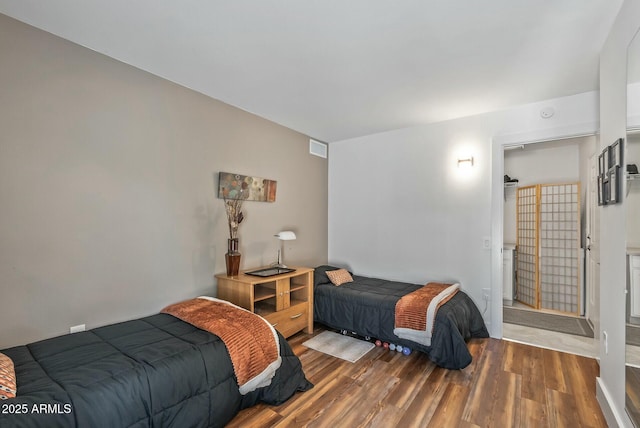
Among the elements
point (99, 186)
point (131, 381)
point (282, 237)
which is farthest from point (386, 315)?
point (99, 186)

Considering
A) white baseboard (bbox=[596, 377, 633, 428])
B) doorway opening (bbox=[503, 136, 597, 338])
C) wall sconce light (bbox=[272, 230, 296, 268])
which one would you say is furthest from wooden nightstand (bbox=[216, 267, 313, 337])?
doorway opening (bbox=[503, 136, 597, 338])

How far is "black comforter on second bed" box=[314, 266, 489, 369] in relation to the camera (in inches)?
101

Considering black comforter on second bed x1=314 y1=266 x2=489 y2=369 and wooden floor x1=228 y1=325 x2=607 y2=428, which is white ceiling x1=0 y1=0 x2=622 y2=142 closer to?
black comforter on second bed x1=314 y1=266 x2=489 y2=369

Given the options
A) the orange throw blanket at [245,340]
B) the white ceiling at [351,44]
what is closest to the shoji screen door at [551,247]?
the white ceiling at [351,44]

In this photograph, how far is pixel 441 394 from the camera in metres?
2.22

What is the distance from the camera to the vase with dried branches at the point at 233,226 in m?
2.97

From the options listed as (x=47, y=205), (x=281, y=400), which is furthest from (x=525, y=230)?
(x=47, y=205)

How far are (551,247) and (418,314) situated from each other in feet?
9.52

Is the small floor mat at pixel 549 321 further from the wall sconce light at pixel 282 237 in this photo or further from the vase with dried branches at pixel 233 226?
the vase with dried branches at pixel 233 226

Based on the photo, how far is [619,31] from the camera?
5.72 feet

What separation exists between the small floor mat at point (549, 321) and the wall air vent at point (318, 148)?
3314 mm

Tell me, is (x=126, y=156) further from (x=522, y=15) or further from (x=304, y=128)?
(x=522, y=15)

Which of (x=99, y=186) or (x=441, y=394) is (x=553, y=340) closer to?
(x=441, y=394)

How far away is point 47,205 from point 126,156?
0.63 metres
